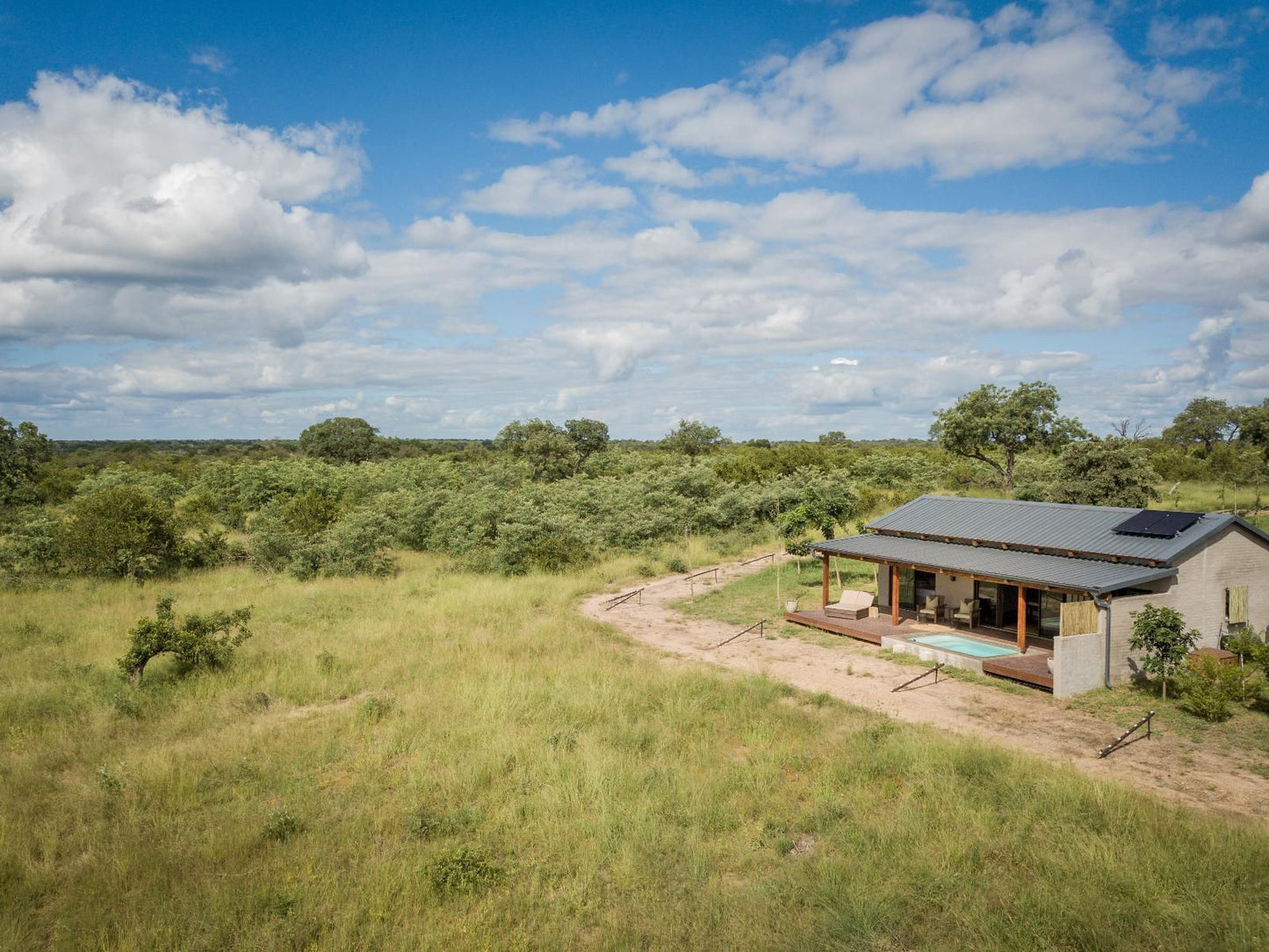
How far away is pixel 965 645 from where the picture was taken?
1542 cm

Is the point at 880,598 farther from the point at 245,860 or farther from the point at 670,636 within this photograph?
the point at 245,860

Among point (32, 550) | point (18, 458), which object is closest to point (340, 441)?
point (18, 458)

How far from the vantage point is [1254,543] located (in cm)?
1459

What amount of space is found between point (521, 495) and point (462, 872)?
2521cm

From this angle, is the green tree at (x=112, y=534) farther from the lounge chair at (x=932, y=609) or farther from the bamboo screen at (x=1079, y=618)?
the bamboo screen at (x=1079, y=618)

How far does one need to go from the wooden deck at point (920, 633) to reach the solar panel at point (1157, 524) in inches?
121

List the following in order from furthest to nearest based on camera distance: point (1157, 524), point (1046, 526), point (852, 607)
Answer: point (852, 607)
point (1046, 526)
point (1157, 524)

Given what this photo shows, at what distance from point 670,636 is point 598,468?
110 ft

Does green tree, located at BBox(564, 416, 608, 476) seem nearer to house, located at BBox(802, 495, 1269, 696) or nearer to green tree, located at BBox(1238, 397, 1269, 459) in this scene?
house, located at BBox(802, 495, 1269, 696)

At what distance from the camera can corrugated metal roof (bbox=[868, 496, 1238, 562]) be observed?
13742mm

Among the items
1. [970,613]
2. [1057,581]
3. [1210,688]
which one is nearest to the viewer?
[1210,688]

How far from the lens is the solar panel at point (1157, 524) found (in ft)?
45.4

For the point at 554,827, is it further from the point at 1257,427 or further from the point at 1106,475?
the point at 1257,427

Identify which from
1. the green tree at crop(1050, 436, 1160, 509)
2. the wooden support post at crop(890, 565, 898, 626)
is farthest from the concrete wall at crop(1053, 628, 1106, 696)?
the green tree at crop(1050, 436, 1160, 509)
